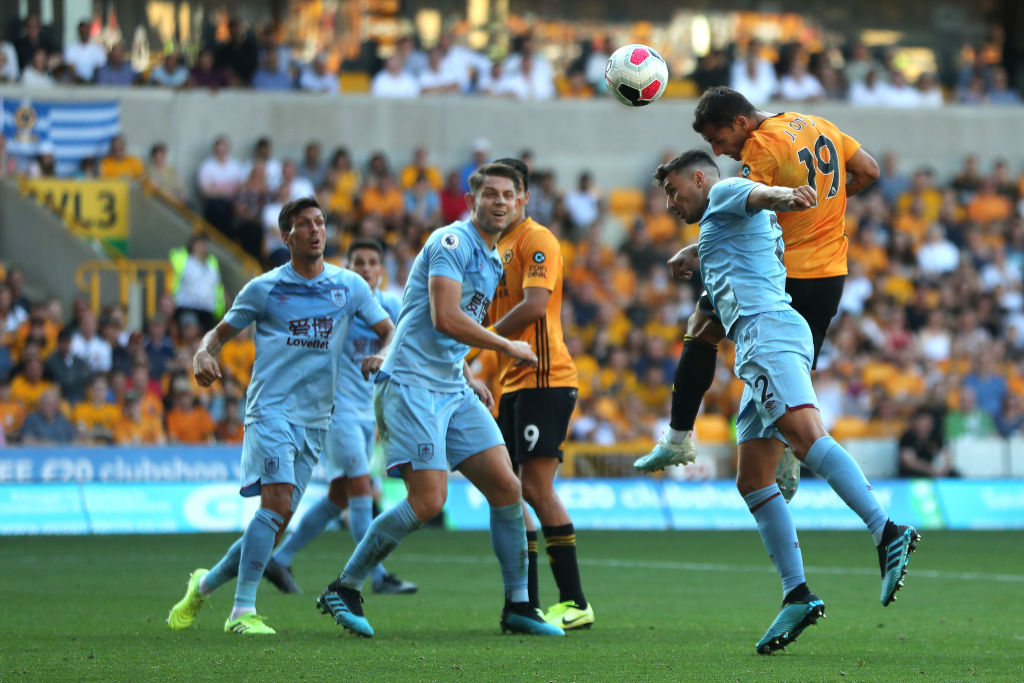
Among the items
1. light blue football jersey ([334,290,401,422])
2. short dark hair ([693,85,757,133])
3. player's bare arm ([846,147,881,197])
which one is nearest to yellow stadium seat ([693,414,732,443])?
light blue football jersey ([334,290,401,422])

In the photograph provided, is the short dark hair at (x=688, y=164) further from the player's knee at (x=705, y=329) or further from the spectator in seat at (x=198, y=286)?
the spectator in seat at (x=198, y=286)

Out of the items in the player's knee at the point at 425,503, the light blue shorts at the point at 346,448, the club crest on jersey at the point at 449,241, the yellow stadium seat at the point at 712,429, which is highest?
the club crest on jersey at the point at 449,241

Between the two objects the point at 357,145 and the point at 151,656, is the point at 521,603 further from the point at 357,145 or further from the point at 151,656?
the point at 357,145

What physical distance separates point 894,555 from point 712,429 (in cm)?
1315

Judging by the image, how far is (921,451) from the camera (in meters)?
19.7

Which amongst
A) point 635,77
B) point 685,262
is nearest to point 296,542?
point 685,262

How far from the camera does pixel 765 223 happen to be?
24.5 ft

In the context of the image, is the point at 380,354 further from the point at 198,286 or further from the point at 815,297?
the point at 198,286

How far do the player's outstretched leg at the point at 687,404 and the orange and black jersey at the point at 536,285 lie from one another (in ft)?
2.33

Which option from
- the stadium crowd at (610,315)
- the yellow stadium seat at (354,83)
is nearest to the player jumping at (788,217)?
the stadium crowd at (610,315)

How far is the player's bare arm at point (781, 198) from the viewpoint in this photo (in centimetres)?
670

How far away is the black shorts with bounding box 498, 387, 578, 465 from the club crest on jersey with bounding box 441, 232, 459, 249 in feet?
3.78

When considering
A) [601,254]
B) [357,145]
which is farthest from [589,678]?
[357,145]

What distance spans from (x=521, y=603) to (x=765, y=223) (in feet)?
7.74
